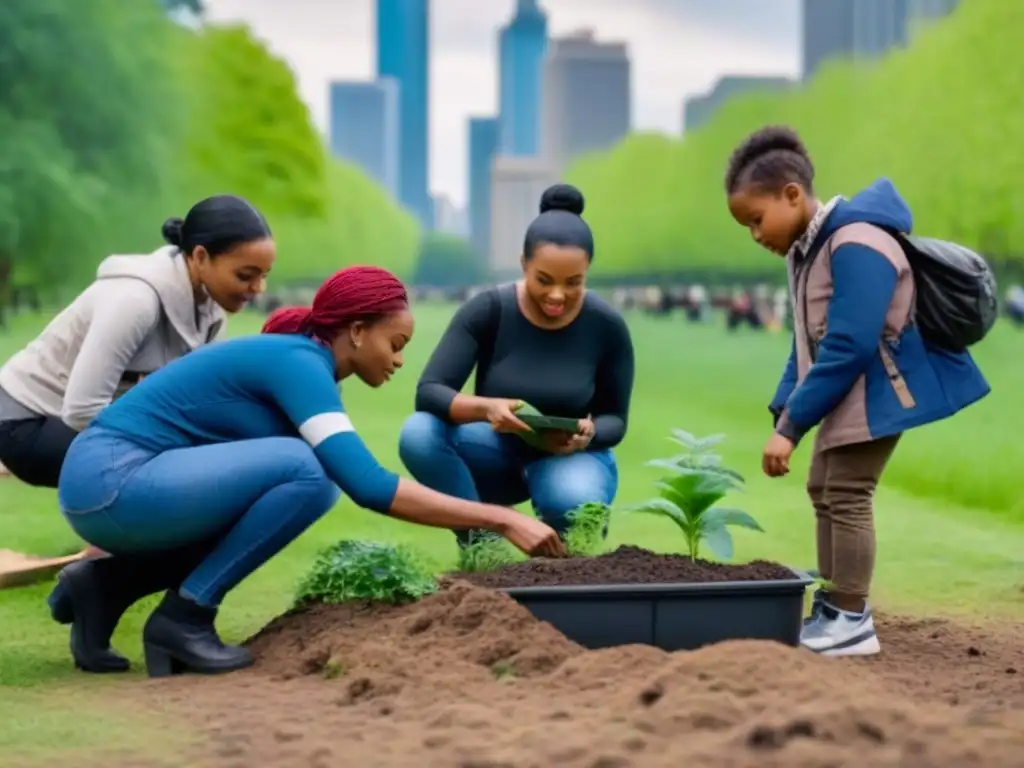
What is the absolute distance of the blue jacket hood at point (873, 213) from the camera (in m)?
3.43

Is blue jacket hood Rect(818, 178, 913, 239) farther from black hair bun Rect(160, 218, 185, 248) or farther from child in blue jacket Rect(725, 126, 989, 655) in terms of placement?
black hair bun Rect(160, 218, 185, 248)

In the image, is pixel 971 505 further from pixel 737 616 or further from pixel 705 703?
pixel 705 703

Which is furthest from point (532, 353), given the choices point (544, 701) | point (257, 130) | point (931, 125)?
point (257, 130)

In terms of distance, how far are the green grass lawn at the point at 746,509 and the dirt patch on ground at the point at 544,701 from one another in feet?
1.32

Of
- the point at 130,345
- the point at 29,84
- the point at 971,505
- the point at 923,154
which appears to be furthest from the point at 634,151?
the point at 130,345

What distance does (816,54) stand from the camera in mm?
14734

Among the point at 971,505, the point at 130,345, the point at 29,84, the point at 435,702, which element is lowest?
the point at 971,505

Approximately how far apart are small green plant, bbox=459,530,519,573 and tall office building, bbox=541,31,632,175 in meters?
11.4

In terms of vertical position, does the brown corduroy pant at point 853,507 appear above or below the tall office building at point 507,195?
below

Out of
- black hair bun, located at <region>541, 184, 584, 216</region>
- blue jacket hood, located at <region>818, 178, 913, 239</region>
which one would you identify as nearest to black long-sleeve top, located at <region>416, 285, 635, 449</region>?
black hair bun, located at <region>541, 184, 584, 216</region>

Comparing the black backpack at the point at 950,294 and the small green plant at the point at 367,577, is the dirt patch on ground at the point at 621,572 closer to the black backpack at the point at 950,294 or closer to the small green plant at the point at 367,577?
the small green plant at the point at 367,577

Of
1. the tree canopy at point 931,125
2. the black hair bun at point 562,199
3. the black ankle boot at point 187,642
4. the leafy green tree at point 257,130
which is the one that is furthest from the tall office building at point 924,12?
the black ankle boot at point 187,642

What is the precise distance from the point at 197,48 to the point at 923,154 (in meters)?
8.49

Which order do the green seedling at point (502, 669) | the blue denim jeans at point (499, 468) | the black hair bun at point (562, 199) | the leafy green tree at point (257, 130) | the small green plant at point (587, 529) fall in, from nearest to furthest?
the green seedling at point (502, 669), the small green plant at point (587, 529), the blue denim jeans at point (499, 468), the black hair bun at point (562, 199), the leafy green tree at point (257, 130)
